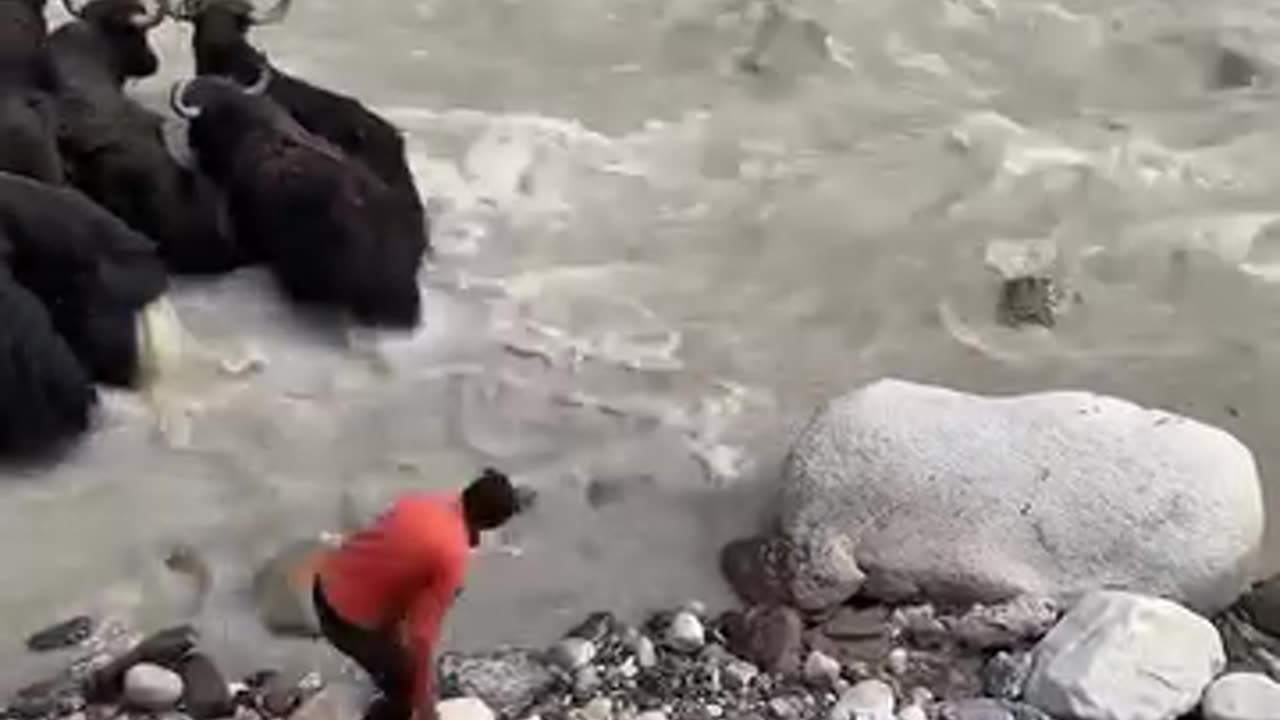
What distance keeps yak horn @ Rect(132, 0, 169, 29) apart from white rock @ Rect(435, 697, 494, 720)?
222 cm

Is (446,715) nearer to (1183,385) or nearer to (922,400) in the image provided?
(922,400)

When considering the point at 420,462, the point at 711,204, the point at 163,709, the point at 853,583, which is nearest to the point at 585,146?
the point at 711,204

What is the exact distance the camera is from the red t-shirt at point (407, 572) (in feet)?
11.1

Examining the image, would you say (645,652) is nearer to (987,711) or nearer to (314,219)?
Result: (987,711)

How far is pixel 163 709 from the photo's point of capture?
394cm

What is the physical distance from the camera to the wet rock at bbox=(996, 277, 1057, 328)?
16.9 ft

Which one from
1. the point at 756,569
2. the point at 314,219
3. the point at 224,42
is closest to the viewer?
the point at 756,569

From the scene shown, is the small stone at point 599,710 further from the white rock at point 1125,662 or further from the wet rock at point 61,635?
the wet rock at point 61,635

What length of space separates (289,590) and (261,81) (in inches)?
58.8

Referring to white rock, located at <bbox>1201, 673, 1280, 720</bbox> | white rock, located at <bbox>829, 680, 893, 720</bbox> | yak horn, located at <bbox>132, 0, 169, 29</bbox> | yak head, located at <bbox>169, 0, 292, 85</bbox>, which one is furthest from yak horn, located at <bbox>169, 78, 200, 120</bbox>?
white rock, located at <bbox>1201, 673, 1280, 720</bbox>

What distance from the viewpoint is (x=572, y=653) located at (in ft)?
13.4

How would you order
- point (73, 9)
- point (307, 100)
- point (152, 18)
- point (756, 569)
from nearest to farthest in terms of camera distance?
1. point (756, 569)
2. point (307, 100)
3. point (152, 18)
4. point (73, 9)

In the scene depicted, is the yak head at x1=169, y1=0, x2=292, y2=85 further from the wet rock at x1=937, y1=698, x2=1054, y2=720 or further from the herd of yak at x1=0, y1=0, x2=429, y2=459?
the wet rock at x1=937, y1=698, x2=1054, y2=720

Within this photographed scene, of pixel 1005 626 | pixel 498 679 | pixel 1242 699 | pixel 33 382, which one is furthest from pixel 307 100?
pixel 1242 699
